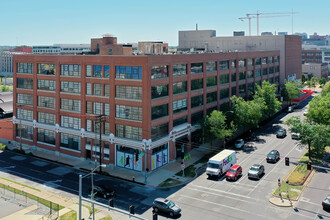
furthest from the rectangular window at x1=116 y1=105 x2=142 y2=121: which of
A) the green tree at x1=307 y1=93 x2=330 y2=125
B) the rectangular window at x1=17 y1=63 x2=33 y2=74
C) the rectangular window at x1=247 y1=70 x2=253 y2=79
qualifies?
the rectangular window at x1=247 y1=70 x2=253 y2=79

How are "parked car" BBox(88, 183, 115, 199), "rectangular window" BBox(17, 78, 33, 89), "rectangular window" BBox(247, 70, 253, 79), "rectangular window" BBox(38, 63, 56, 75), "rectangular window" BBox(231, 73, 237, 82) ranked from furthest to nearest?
"rectangular window" BBox(247, 70, 253, 79) < "rectangular window" BBox(231, 73, 237, 82) < "rectangular window" BBox(17, 78, 33, 89) < "rectangular window" BBox(38, 63, 56, 75) < "parked car" BBox(88, 183, 115, 199)

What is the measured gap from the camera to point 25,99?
70438 millimetres

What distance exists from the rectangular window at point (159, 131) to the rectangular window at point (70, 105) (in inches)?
617

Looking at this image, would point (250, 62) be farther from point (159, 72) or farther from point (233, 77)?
point (159, 72)

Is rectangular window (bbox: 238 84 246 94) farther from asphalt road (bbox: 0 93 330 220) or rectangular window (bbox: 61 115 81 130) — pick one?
rectangular window (bbox: 61 115 81 130)

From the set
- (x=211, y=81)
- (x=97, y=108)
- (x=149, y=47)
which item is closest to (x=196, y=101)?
(x=211, y=81)

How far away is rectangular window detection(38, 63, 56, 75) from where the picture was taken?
65.1 meters

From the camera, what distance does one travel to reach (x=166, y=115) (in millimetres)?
58031

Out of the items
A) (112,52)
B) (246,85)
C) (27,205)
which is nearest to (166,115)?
(112,52)

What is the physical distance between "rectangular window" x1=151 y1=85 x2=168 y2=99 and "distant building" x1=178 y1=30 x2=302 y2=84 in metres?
51.8

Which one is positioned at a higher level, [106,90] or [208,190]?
[106,90]

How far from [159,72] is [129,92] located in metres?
5.94

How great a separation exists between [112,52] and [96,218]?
1521 inches

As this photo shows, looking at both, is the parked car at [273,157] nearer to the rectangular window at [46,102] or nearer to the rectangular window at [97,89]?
the rectangular window at [97,89]
